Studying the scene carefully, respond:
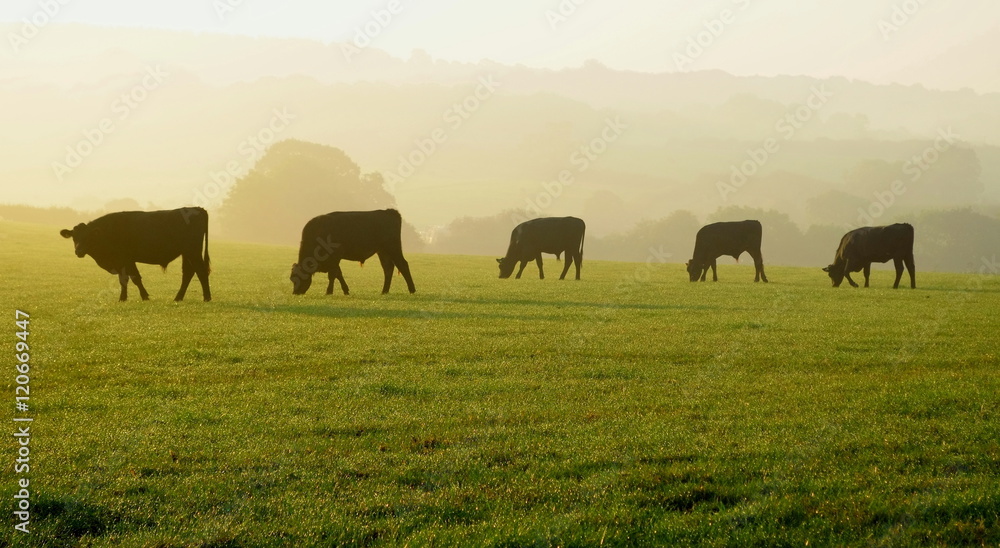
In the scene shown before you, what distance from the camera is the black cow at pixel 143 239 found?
20.8m

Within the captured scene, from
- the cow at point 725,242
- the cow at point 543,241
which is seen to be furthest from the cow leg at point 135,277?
the cow at point 725,242

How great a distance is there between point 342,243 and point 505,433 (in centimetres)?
1762

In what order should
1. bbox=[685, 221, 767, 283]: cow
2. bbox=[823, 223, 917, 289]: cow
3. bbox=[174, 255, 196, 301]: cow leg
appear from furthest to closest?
bbox=[685, 221, 767, 283]: cow < bbox=[823, 223, 917, 289]: cow < bbox=[174, 255, 196, 301]: cow leg

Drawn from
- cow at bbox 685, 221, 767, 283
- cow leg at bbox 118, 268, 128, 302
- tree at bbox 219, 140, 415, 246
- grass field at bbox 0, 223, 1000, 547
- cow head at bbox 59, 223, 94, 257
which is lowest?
grass field at bbox 0, 223, 1000, 547

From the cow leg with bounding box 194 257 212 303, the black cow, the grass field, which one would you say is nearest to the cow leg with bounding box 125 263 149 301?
the black cow

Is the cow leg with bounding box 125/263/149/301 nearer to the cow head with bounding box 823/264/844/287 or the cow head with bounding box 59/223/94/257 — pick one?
the cow head with bounding box 59/223/94/257

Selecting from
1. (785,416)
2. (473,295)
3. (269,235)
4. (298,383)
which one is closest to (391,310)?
(473,295)

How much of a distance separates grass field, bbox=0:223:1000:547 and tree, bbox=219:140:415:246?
7514 centimetres

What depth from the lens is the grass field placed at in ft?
18.9

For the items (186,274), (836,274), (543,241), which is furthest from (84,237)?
(836,274)

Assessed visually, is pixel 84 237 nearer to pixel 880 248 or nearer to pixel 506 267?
pixel 506 267

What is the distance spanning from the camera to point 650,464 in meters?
7.11

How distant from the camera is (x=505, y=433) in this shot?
26.4 ft

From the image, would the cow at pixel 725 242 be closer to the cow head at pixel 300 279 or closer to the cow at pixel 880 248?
the cow at pixel 880 248
